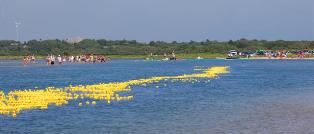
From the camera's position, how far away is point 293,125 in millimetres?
33156

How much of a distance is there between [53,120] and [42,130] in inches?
154

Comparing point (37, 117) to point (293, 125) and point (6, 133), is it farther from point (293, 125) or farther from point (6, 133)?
point (293, 125)

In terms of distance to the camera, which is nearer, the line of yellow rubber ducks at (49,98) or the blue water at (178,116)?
the blue water at (178,116)

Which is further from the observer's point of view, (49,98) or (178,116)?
(49,98)

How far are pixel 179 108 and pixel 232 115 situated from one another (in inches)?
229

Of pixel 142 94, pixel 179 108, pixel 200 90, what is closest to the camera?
pixel 179 108

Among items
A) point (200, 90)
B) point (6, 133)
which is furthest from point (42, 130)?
point (200, 90)

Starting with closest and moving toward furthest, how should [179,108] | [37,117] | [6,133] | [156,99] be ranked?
[6,133]
[37,117]
[179,108]
[156,99]

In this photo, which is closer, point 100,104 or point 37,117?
point 37,117

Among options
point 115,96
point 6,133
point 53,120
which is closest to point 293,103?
point 115,96

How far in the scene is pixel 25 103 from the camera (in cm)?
4578

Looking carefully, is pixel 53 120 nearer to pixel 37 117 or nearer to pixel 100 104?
pixel 37 117


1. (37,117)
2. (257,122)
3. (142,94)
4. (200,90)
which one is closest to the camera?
(257,122)

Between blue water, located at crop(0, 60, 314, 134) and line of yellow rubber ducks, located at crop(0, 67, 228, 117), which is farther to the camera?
line of yellow rubber ducks, located at crop(0, 67, 228, 117)
